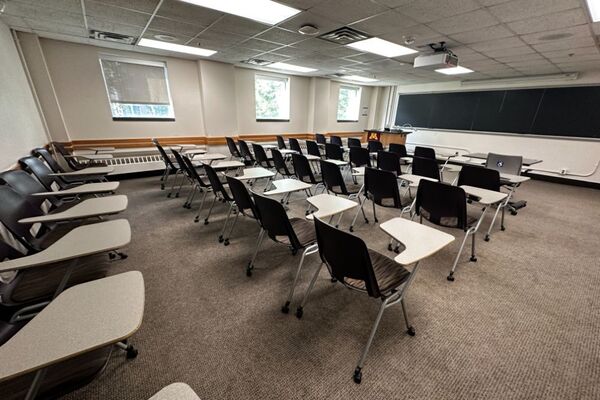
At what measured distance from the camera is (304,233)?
2039 millimetres

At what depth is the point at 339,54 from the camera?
459cm

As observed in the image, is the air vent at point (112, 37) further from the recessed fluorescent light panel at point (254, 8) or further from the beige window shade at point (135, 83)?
the recessed fluorescent light panel at point (254, 8)

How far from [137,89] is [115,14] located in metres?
2.47

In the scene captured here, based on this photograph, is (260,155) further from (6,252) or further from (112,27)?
(6,252)

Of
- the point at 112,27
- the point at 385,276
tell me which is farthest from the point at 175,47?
the point at 385,276

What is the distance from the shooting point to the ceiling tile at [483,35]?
3.13 m

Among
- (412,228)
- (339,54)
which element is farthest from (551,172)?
(412,228)

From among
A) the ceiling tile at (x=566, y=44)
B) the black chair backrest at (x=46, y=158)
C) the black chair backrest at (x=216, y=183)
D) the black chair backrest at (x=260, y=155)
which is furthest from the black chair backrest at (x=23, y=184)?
the ceiling tile at (x=566, y=44)

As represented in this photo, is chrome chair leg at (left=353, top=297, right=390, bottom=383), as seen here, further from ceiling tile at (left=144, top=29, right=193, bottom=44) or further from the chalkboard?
the chalkboard

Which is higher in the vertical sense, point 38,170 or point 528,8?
point 528,8

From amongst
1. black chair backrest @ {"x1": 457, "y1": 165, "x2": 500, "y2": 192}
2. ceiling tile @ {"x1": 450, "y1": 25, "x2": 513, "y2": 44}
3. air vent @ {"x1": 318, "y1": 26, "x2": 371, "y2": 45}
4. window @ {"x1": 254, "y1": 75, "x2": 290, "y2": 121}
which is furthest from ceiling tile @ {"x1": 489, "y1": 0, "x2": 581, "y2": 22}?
window @ {"x1": 254, "y1": 75, "x2": 290, "y2": 121}

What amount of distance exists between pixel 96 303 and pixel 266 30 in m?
3.84

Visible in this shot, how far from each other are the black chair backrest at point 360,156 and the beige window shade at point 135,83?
447 cm

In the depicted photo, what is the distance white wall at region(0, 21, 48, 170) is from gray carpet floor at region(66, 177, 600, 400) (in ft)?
6.33
